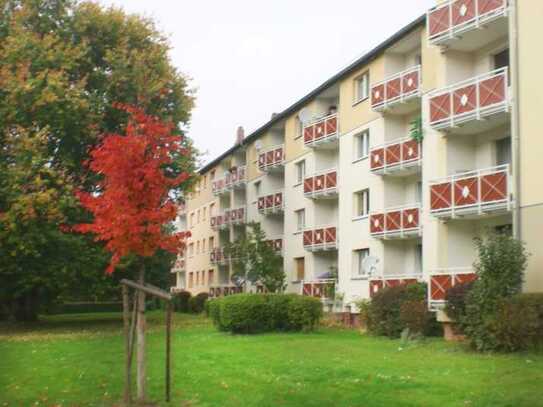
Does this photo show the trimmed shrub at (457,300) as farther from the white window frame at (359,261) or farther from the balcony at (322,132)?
the balcony at (322,132)

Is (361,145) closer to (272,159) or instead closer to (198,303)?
(272,159)

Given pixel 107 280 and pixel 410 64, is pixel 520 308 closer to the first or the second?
pixel 410 64

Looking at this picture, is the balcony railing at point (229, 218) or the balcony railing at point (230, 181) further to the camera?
the balcony railing at point (230, 181)

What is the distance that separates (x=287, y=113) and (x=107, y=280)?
46.4 ft

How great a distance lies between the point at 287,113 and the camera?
4222cm

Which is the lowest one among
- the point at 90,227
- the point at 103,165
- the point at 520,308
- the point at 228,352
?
the point at 228,352

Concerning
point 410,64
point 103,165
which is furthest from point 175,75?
point 103,165

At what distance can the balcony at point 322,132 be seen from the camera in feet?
117

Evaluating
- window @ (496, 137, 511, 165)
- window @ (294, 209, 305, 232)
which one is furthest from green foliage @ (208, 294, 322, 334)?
window @ (294, 209, 305, 232)

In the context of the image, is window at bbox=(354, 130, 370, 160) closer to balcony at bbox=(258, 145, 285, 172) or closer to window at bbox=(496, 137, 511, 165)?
window at bbox=(496, 137, 511, 165)

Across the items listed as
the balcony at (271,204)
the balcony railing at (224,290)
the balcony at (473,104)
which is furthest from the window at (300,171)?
the balcony at (473,104)

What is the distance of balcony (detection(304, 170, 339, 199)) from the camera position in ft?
117

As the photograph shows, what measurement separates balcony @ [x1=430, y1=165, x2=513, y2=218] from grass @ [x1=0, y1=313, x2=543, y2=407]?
13.2 feet

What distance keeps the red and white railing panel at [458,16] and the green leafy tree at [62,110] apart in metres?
9.95
